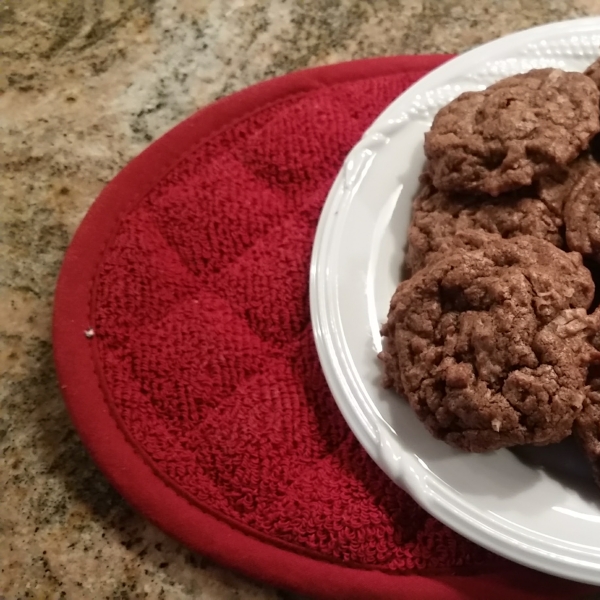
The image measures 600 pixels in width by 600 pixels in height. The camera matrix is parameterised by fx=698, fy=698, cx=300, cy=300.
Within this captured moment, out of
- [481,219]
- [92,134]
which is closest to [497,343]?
[481,219]

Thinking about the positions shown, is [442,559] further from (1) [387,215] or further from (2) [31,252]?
(2) [31,252]

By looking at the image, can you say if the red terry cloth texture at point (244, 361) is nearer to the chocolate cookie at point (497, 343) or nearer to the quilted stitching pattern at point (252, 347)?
the quilted stitching pattern at point (252, 347)

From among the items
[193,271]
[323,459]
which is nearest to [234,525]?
[323,459]

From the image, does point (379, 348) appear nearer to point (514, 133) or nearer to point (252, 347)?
point (252, 347)

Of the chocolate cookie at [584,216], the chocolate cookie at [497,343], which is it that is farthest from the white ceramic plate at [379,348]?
the chocolate cookie at [584,216]

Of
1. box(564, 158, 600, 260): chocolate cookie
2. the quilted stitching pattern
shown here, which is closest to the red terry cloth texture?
the quilted stitching pattern

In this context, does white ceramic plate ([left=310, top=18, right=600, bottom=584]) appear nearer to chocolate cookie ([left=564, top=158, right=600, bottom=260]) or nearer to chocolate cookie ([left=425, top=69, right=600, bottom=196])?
chocolate cookie ([left=425, top=69, right=600, bottom=196])
